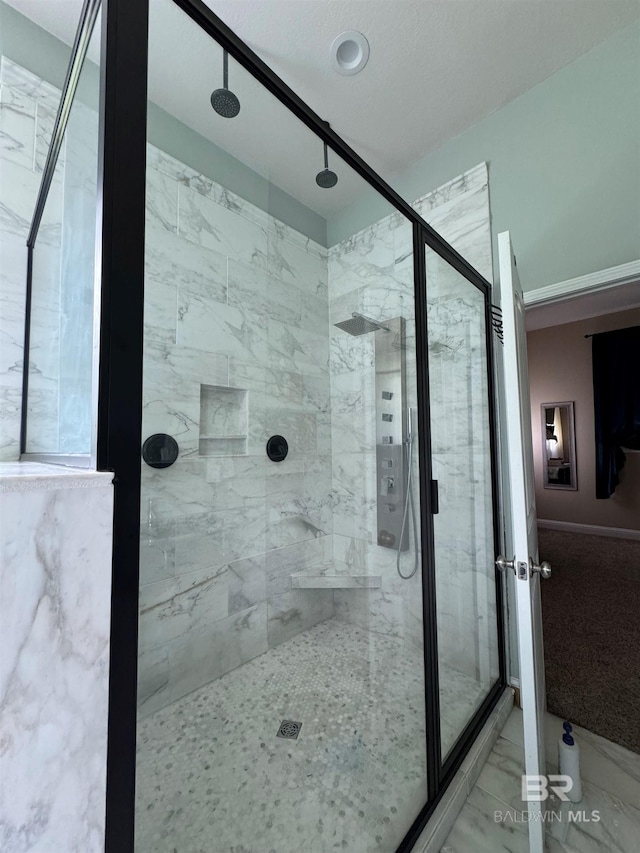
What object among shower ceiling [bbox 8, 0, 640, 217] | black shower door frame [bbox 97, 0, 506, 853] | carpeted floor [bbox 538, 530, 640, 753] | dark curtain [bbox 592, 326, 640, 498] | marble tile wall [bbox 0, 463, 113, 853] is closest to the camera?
marble tile wall [bbox 0, 463, 113, 853]

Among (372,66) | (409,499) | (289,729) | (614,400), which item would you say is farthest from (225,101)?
(614,400)

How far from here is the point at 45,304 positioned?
0.99 m

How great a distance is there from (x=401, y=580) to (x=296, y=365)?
848 mm

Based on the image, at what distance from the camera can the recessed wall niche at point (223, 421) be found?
2.69 ft

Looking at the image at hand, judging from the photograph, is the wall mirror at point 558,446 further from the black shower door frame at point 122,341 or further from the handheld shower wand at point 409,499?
the black shower door frame at point 122,341

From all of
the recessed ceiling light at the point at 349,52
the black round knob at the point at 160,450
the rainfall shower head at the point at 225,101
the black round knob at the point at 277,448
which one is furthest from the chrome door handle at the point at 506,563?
the recessed ceiling light at the point at 349,52

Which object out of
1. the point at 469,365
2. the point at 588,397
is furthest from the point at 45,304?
the point at 588,397

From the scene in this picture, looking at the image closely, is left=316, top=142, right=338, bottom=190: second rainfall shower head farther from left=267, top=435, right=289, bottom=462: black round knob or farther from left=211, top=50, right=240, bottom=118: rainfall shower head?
left=267, top=435, right=289, bottom=462: black round knob

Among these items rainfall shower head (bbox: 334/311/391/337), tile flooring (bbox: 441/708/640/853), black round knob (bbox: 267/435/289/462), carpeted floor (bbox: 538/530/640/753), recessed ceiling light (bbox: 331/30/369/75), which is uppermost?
recessed ceiling light (bbox: 331/30/369/75)

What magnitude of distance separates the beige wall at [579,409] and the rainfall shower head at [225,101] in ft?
16.6

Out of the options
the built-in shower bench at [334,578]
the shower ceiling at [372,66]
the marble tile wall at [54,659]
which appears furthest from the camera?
the built-in shower bench at [334,578]

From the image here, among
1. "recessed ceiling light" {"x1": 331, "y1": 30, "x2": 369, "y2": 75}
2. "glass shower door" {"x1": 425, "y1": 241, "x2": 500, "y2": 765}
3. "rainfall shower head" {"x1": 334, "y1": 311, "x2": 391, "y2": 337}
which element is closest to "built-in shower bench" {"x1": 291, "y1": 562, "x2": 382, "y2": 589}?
"glass shower door" {"x1": 425, "y1": 241, "x2": 500, "y2": 765}

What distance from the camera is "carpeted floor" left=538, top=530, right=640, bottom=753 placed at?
5.24 ft

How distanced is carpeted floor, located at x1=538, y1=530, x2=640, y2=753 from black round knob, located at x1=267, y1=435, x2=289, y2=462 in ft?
5.97
